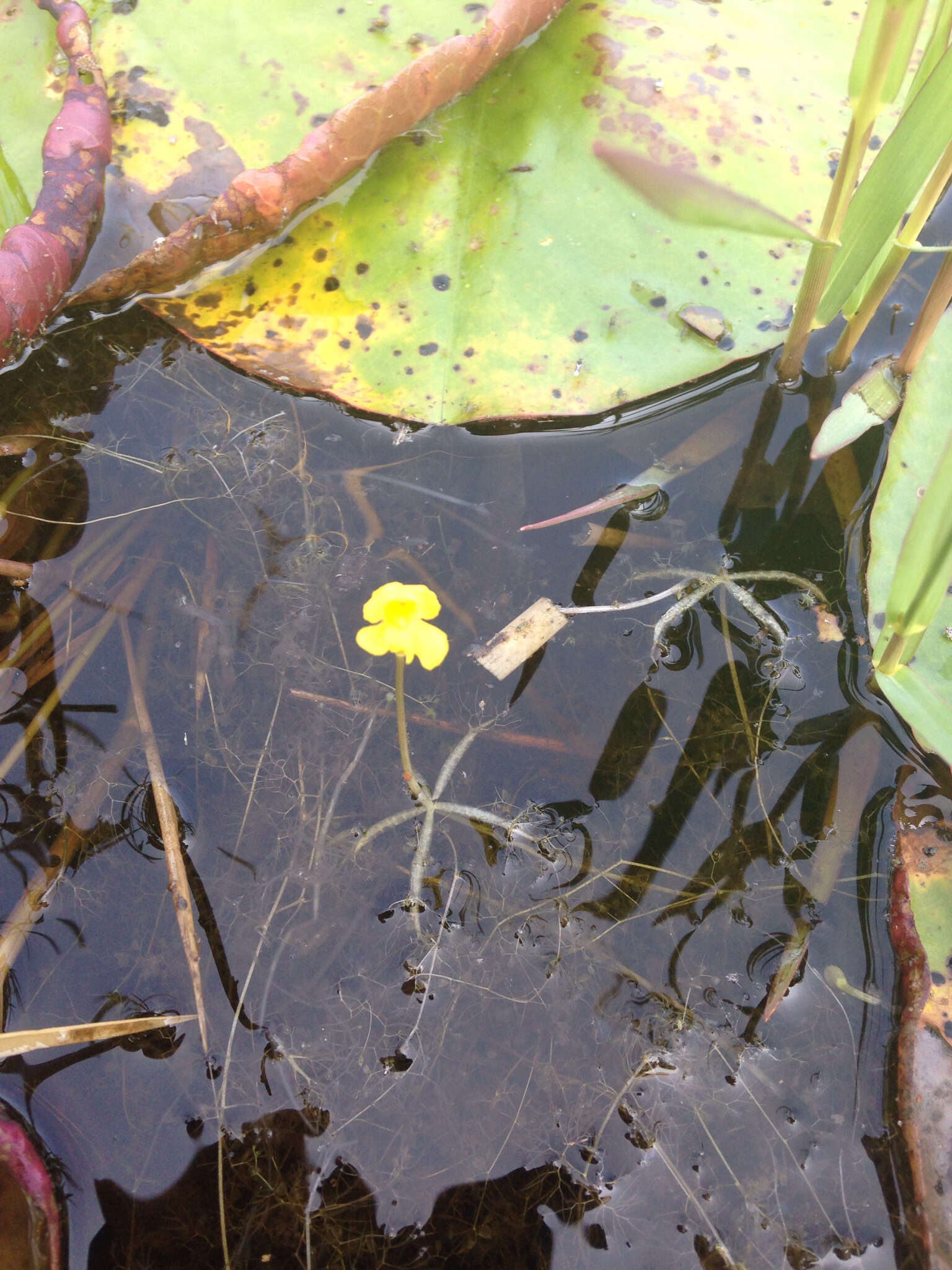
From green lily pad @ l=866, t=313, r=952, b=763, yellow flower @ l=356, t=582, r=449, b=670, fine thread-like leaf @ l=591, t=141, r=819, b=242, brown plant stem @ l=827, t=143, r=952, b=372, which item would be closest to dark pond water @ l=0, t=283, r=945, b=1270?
brown plant stem @ l=827, t=143, r=952, b=372

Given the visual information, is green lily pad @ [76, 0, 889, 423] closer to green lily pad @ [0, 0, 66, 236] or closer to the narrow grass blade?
green lily pad @ [0, 0, 66, 236]

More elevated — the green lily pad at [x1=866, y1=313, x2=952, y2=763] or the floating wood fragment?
the green lily pad at [x1=866, y1=313, x2=952, y2=763]

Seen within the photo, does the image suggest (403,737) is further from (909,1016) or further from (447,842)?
(909,1016)

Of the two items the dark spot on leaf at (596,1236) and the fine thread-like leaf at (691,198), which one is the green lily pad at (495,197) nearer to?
the fine thread-like leaf at (691,198)

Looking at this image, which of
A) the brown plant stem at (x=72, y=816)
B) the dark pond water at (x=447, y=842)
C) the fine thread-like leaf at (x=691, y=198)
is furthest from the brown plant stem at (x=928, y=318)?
the brown plant stem at (x=72, y=816)

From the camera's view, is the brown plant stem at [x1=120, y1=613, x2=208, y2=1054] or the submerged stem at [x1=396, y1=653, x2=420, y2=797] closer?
the submerged stem at [x1=396, y1=653, x2=420, y2=797]

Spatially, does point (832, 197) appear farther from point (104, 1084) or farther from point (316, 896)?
→ point (104, 1084)

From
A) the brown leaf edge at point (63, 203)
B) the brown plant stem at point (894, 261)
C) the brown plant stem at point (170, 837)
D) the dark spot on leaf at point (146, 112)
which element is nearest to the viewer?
the brown plant stem at point (894, 261)

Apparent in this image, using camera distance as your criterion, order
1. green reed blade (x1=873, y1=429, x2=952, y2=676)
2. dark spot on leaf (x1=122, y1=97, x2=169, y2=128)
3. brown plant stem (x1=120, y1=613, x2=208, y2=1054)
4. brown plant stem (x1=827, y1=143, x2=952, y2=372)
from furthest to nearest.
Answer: dark spot on leaf (x1=122, y1=97, x2=169, y2=128), brown plant stem (x1=120, y1=613, x2=208, y2=1054), brown plant stem (x1=827, y1=143, x2=952, y2=372), green reed blade (x1=873, y1=429, x2=952, y2=676)
